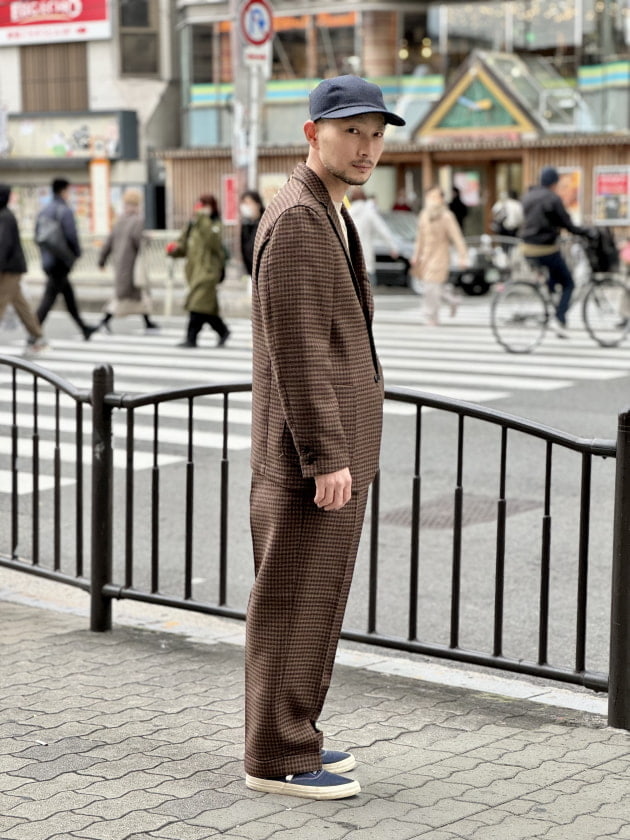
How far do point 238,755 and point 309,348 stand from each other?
1331mm

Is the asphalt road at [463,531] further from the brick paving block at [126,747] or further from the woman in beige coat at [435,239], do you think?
the woman in beige coat at [435,239]

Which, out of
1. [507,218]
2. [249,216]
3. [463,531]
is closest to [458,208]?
[507,218]

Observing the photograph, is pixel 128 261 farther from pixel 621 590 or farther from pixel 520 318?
pixel 621 590

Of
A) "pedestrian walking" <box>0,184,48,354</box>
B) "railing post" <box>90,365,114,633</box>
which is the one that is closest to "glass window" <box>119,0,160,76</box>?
"pedestrian walking" <box>0,184,48,354</box>

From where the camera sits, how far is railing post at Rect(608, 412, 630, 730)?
4.31 m

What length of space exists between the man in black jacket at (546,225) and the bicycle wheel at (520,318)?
69 cm

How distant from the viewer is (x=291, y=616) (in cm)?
381

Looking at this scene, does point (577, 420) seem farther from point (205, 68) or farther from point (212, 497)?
point (205, 68)

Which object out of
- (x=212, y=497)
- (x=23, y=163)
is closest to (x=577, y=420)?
(x=212, y=497)

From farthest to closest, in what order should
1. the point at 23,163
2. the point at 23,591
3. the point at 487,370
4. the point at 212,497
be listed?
the point at 23,163 → the point at 487,370 → the point at 212,497 → the point at 23,591

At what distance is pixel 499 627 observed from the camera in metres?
4.82

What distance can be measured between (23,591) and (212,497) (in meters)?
2.30

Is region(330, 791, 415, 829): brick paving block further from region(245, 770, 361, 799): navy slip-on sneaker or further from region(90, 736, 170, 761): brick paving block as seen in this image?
region(90, 736, 170, 761): brick paving block

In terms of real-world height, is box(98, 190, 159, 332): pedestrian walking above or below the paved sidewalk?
above
